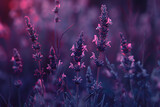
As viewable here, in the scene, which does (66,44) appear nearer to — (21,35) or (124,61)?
(21,35)

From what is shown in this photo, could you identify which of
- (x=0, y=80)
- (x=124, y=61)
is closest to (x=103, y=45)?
(x=124, y=61)

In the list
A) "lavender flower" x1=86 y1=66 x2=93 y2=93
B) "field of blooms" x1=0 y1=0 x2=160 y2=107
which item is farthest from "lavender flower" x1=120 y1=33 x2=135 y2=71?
"lavender flower" x1=86 y1=66 x2=93 y2=93

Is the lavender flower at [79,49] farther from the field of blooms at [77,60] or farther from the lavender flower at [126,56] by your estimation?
the lavender flower at [126,56]

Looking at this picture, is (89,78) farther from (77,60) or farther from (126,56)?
(126,56)

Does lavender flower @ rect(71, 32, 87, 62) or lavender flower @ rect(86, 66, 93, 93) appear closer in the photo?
lavender flower @ rect(71, 32, 87, 62)

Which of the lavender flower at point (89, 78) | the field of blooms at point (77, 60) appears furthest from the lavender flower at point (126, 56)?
the lavender flower at point (89, 78)

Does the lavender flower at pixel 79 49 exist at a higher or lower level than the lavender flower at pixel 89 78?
higher

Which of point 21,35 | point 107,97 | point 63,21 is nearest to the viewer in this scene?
Result: point 107,97

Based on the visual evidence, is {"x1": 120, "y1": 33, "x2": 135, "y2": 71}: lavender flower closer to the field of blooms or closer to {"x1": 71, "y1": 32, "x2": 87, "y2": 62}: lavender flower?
the field of blooms
